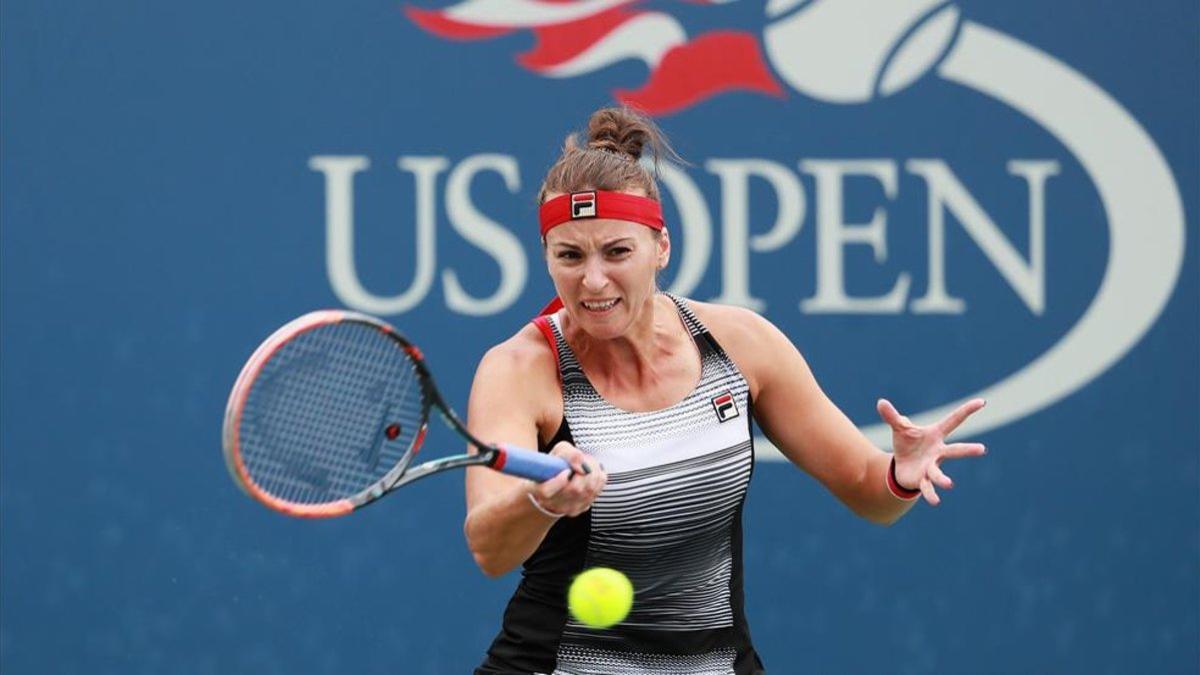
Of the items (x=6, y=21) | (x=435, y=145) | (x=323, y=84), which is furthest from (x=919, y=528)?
(x=6, y=21)

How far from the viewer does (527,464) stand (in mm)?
2744

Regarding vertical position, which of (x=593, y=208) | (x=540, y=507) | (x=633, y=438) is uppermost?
(x=593, y=208)

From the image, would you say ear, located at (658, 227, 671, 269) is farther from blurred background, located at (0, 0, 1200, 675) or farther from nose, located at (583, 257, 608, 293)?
blurred background, located at (0, 0, 1200, 675)

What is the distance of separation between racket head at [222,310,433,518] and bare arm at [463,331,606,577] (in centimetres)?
13

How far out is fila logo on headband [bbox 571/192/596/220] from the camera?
10.3 feet

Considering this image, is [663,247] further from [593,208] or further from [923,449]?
[923,449]

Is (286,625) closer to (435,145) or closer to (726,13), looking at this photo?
(435,145)

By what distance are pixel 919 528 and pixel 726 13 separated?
146cm

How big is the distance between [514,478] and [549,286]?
1753 millimetres

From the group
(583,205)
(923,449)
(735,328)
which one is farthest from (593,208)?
(923,449)

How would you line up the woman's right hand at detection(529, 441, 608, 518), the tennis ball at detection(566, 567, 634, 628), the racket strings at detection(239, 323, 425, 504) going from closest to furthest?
the woman's right hand at detection(529, 441, 608, 518)
the racket strings at detection(239, 323, 425, 504)
the tennis ball at detection(566, 567, 634, 628)

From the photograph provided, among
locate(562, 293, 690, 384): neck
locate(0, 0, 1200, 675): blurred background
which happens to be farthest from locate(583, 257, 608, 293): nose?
locate(0, 0, 1200, 675): blurred background

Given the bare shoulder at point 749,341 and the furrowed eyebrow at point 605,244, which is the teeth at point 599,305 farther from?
the bare shoulder at point 749,341

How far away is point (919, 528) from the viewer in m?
4.94
